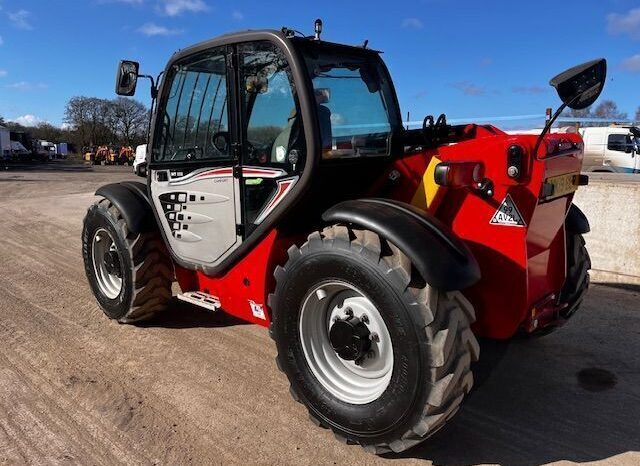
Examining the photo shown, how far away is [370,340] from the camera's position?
2.88 metres

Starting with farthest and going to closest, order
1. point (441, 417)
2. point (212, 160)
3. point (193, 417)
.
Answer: point (212, 160)
point (193, 417)
point (441, 417)

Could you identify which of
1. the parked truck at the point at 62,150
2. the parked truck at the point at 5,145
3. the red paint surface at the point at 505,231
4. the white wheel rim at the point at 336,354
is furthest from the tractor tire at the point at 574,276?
Answer: the parked truck at the point at 62,150

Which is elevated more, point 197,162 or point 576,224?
point 197,162

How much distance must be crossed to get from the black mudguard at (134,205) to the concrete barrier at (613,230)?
4868 millimetres

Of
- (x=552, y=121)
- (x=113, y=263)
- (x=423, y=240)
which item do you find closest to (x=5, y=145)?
(x=113, y=263)

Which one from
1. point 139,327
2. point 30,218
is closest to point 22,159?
point 30,218

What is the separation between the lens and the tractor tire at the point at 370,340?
2.49 meters

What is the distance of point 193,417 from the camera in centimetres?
317

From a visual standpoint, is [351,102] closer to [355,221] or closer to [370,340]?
[355,221]

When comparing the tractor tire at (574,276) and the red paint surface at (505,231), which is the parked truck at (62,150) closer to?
the red paint surface at (505,231)

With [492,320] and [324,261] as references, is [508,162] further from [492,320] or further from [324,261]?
[324,261]

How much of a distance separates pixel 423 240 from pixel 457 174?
1.35 feet

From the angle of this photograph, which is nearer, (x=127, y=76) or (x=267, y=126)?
(x=267, y=126)

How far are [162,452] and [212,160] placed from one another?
1876 mm
